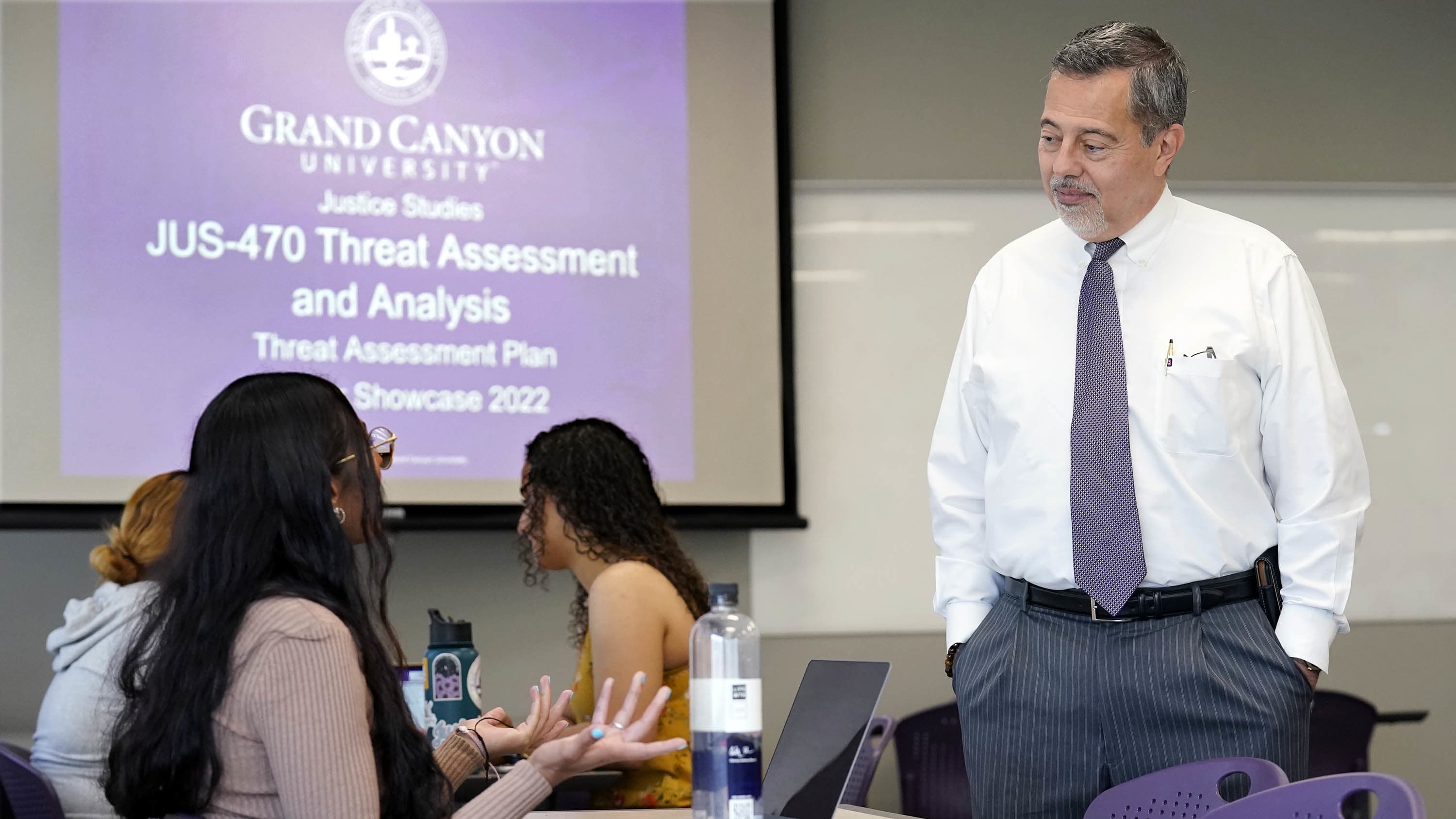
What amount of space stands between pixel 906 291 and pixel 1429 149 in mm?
1841

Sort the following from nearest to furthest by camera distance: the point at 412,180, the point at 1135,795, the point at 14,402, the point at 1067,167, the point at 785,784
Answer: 1. the point at 785,784
2. the point at 1135,795
3. the point at 1067,167
4. the point at 14,402
5. the point at 412,180

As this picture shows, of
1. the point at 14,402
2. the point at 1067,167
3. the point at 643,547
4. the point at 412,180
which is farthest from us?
the point at 412,180

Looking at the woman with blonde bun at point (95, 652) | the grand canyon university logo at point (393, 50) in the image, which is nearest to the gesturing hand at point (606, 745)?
the woman with blonde bun at point (95, 652)

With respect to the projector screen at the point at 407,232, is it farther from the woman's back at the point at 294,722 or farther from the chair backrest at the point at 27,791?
the woman's back at the point at 294,722

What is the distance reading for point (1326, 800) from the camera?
148cm

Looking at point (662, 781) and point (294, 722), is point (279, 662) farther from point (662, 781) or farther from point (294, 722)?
point (662, 781)

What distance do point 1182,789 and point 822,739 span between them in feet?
1.63

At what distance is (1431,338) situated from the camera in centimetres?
448

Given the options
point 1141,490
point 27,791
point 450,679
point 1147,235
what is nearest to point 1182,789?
point 1141,490

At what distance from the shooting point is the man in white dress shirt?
1.94m

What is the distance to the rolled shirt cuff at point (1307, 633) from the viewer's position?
1.90 meters

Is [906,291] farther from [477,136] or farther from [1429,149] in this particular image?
[1429,149]

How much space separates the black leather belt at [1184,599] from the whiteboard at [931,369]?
7.49ft

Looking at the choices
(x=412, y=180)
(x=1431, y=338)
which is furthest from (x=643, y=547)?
(x=1431, y=338)
